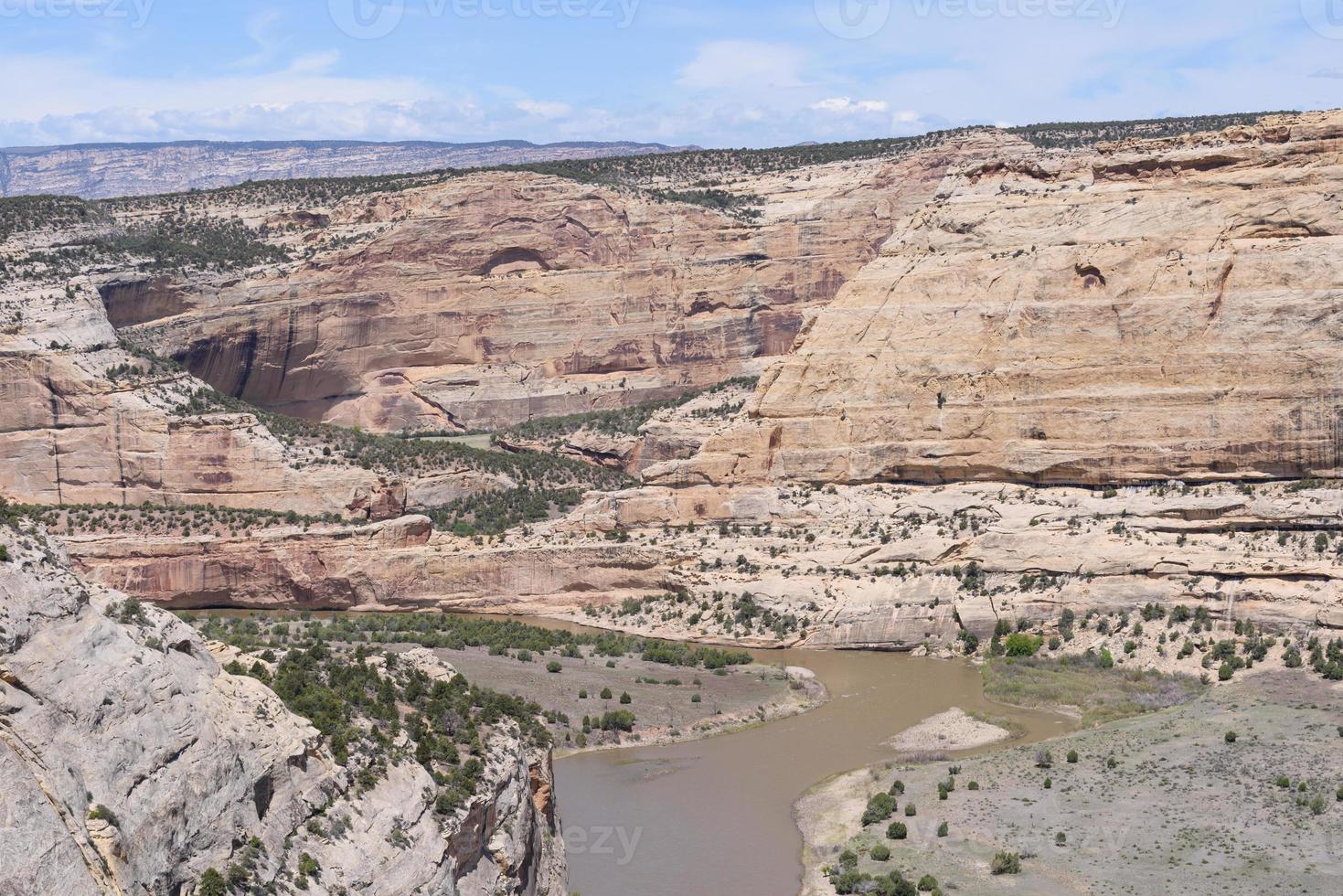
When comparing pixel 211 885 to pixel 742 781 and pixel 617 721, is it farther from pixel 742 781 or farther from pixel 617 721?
pixel 617 721

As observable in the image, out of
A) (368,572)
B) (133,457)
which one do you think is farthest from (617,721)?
(133,457)

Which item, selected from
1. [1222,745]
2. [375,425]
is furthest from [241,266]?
[1222,745]

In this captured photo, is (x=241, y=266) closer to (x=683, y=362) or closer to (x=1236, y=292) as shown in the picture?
(x=683, y=362)

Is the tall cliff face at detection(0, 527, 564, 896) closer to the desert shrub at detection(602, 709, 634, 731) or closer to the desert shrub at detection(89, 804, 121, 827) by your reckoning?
the desert shrub at detection(89, 804, 121, 827)

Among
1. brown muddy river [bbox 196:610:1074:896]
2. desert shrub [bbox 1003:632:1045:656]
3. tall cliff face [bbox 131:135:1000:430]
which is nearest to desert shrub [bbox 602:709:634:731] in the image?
brown muddy river [bbox 196:610:1074:896]

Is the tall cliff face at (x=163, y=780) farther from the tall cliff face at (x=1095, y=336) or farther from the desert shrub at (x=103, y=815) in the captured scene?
the tall cliff face at (x=1095, y=336)

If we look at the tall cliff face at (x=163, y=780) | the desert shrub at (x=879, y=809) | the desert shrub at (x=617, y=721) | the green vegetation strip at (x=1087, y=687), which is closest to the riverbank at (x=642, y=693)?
the desert shrub at (x=617, y=721)

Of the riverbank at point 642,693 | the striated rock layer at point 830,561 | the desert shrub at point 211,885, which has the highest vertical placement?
the desert shrub at point 211,885
